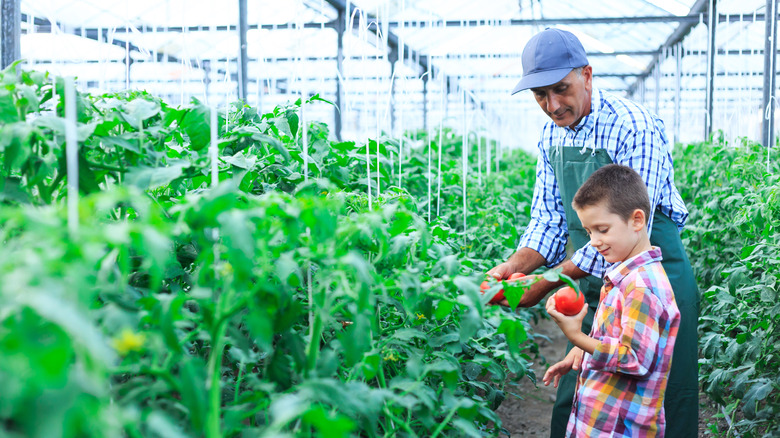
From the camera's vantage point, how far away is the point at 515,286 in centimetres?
134

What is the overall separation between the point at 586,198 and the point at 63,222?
1.30m

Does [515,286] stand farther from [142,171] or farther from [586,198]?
[142,171]

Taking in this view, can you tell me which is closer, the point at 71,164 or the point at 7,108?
the point at 71,164

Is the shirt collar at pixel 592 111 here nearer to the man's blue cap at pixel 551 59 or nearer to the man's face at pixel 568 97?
the man's face at pixel 568 97

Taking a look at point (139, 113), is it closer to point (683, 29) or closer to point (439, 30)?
point (439, 30)

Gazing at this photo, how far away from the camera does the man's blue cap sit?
80.8 inches

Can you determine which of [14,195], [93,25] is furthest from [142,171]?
[93,25]

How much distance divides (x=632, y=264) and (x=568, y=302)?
0.65 ft

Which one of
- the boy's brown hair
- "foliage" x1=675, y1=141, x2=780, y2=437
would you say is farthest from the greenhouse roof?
the boy's brown hair

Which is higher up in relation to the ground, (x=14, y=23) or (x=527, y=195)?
(x=14, y=23)

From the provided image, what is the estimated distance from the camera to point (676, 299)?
203cm

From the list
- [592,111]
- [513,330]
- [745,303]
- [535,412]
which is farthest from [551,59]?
[535,412]

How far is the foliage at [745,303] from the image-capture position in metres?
2.34

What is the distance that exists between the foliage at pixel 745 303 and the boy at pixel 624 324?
69 cm
